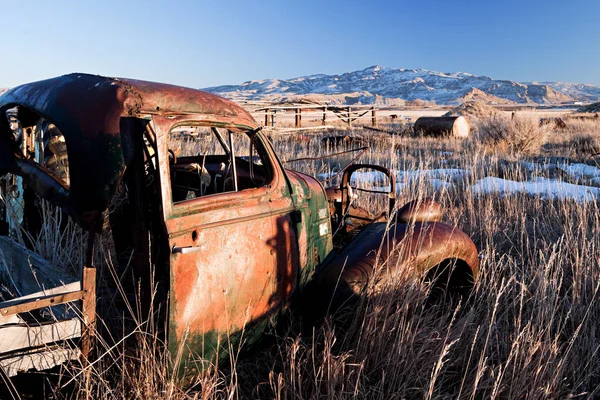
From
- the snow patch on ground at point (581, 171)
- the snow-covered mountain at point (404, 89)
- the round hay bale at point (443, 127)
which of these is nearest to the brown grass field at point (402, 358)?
the snow patch on ground at point (581, 171)

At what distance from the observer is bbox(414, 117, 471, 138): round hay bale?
16.5 meters

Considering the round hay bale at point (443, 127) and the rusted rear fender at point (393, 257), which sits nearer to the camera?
the rusted rear fender at point (393, 257)

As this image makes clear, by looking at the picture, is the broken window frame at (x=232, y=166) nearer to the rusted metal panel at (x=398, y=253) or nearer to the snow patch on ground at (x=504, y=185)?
the rusted metal panel at (x=398, y=253)

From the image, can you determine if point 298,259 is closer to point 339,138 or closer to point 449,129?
point 339,138

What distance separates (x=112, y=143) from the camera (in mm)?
2170

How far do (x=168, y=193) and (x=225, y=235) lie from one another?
0.39 meters

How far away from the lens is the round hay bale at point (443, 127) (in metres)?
16.5

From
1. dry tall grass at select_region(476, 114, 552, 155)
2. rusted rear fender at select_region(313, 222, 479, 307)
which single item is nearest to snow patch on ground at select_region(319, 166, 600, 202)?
rusted rear fender at select_region(313, 222, 479, 307)

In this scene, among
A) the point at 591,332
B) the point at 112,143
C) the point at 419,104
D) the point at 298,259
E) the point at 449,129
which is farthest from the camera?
the point at 419,104

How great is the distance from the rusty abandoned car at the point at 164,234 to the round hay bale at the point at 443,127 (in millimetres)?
14095

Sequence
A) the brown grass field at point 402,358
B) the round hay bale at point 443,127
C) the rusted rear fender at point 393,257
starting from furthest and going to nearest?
the round hay bale at point 443,127 → the rusted rear fender at point 393,257 → the brown grass field at point 402,358

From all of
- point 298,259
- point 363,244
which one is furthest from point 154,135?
point 363,244

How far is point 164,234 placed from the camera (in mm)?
2180

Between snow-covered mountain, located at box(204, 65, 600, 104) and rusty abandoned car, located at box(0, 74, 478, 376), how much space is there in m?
101
